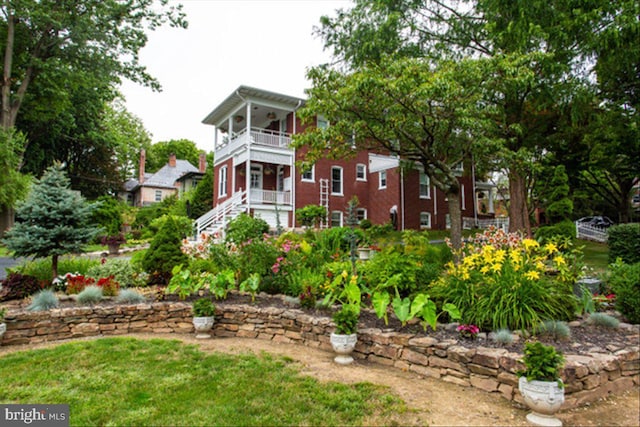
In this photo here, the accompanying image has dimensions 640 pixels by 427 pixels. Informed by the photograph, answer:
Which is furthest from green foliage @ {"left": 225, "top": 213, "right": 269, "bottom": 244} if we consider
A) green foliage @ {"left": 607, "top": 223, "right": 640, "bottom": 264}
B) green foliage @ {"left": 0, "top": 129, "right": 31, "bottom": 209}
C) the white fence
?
the white fence

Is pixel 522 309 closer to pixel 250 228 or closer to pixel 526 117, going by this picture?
pixel 250 228

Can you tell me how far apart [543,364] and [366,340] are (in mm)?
1979

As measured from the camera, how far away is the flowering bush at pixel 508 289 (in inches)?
165

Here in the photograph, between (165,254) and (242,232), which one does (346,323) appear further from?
(242,232)

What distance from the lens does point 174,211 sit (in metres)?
25.9

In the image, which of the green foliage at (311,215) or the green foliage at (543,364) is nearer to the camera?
the green foliage at (543,364)

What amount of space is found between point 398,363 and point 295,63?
891cm

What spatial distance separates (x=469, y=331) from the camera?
402 cm

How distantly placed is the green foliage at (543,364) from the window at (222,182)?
64.5 feet

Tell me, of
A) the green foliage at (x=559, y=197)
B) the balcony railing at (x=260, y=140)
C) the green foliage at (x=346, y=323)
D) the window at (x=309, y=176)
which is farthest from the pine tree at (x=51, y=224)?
the green foliage at (x=559, y=197)

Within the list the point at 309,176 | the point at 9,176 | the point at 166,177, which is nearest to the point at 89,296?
the point at 9,176

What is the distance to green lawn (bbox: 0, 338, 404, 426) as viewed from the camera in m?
2.95
